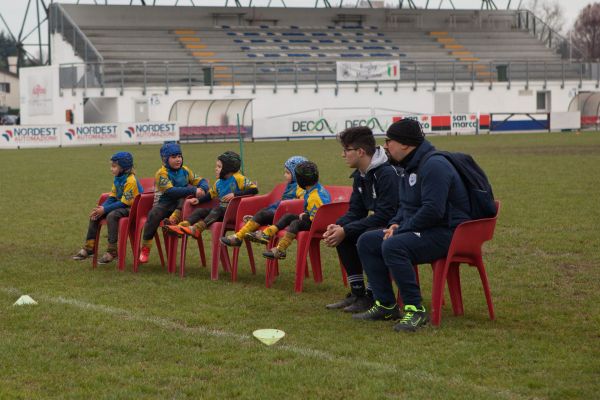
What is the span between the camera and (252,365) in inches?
254

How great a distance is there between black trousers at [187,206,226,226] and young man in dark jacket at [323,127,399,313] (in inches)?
A: 85.7

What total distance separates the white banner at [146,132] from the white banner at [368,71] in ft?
38.6

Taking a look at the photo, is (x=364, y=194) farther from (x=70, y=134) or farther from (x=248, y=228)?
(x=70, y=134)

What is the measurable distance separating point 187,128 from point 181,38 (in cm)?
1315

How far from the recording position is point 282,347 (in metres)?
6.94

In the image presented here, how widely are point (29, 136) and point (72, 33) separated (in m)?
12.4

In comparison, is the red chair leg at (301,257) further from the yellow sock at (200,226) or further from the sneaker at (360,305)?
the yellow sock at (200,226)

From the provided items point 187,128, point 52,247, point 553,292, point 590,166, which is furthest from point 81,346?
point 187,128

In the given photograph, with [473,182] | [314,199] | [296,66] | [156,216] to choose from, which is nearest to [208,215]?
[156,216]

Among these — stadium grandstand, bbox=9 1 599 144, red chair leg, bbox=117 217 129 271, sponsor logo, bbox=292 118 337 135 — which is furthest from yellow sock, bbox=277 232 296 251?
sponsor logo, bbox=292 118 337 135

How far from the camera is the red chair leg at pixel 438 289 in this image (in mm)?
7543

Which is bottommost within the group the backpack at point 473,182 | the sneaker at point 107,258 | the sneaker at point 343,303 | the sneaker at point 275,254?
the sneaker at point 343,303

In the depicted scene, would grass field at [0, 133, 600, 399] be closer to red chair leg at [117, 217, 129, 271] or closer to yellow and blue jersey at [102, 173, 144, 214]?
red chair leg at [117, 217, 129, 271]

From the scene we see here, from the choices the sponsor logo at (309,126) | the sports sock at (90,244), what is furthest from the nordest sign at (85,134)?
the sports sock at (90,244)
